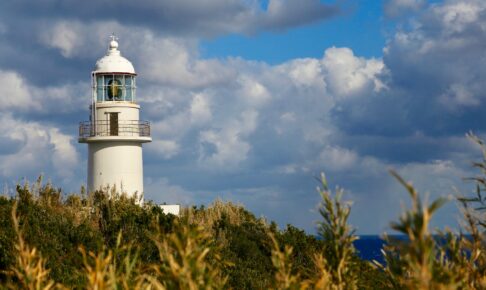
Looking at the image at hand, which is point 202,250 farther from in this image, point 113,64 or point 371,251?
point 371,251

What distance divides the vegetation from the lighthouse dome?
14.5 ft

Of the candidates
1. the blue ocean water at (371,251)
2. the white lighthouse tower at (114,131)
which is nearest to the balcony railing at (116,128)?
the white lighthouse tower at (114,131)

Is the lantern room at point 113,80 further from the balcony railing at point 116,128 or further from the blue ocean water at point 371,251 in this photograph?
the blue ocean water at point 371,251

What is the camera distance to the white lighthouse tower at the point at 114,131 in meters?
26.5

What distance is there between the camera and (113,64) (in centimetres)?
2675

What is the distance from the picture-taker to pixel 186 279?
5320 millimetres

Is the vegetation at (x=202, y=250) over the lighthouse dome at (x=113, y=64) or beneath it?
beneath

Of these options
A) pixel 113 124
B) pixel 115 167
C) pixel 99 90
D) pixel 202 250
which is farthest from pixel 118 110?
pixel 202 250

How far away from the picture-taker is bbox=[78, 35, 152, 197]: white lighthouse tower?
26.5 m

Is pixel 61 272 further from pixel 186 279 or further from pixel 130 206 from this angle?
pixel 186 279

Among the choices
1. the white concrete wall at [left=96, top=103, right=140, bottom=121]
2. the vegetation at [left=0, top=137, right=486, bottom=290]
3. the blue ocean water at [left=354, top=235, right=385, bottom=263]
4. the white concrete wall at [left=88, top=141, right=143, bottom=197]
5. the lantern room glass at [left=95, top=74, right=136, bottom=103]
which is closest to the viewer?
the vegetation at [left=0, top=137, right=486, bottom=290]

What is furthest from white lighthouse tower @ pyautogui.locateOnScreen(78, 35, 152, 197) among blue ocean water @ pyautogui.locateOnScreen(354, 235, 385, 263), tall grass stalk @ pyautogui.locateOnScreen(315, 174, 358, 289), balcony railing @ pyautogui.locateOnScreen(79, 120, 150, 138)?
tall grass stalk @ pyautogui.locateOnScreen(315, 174, 358, 289)

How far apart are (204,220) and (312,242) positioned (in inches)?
142

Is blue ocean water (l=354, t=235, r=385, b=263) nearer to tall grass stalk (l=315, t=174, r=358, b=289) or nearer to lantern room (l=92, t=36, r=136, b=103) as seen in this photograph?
tall grass stalk (l=315, t=174, r=358, b=289)
